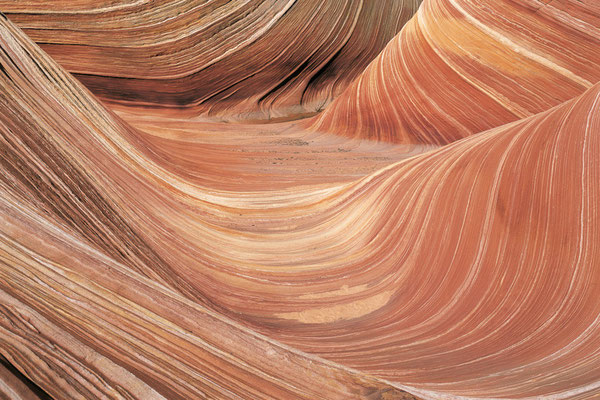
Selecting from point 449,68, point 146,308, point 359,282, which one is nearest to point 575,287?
point 359,282

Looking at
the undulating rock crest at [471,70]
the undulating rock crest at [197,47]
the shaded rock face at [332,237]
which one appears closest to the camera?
the shaded rock face at [332,237]

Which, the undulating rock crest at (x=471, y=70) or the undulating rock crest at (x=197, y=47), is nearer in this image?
the undulating rock crest at (x=471, y=70)

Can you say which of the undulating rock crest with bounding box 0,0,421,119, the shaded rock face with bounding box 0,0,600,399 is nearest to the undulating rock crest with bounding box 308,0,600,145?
the shaded rock face with bounding box 0,0,600,399

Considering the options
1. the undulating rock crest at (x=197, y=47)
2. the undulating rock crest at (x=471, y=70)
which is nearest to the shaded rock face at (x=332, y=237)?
the undulating rock crest at (x=471, y=70)

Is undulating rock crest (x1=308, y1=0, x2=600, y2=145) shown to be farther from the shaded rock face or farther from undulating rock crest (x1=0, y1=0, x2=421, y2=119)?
undulating rock crest (x1=0, y1=0, x2=421, y2=119)

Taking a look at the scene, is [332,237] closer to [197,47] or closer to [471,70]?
[471,70]

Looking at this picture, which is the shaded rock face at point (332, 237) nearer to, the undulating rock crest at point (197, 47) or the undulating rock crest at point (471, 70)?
the undulating rock crest at point (471, 70)
